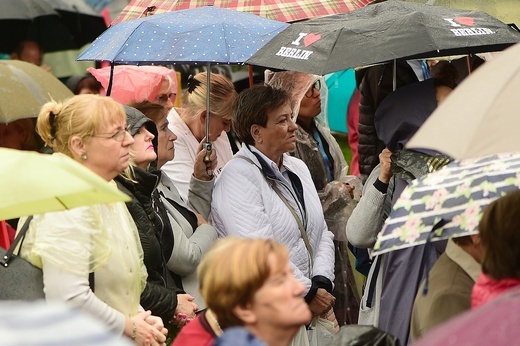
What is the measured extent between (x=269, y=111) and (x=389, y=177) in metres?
0.81

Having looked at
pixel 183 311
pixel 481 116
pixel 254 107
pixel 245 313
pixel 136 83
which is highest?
pixel 481 116

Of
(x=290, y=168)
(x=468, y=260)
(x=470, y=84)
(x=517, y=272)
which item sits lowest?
(x=290, y=168)

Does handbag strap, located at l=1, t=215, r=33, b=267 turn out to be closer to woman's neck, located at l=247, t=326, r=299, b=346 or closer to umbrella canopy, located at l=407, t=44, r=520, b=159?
woman's neck, located at l=247, t=326, r=299, b=346

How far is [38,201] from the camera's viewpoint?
4.25m

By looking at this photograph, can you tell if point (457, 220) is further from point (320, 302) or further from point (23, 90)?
point (23, 90)

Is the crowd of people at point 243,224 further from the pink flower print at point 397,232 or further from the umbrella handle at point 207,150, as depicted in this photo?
the pink flower print at point 397,232

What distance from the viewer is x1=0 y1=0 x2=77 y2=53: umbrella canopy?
9955 millimetres

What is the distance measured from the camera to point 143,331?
16.2 feet

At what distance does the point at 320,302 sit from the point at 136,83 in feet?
5.94

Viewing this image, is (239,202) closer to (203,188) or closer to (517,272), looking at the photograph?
(203,188)

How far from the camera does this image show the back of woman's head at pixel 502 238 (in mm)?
3984

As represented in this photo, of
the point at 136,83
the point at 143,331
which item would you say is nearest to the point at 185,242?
the point at 143,331

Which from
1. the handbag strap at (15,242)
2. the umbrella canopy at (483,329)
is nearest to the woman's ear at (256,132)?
the handbag strap at (15,242)

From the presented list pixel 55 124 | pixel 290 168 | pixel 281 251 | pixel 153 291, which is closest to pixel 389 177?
pixel 290 168
